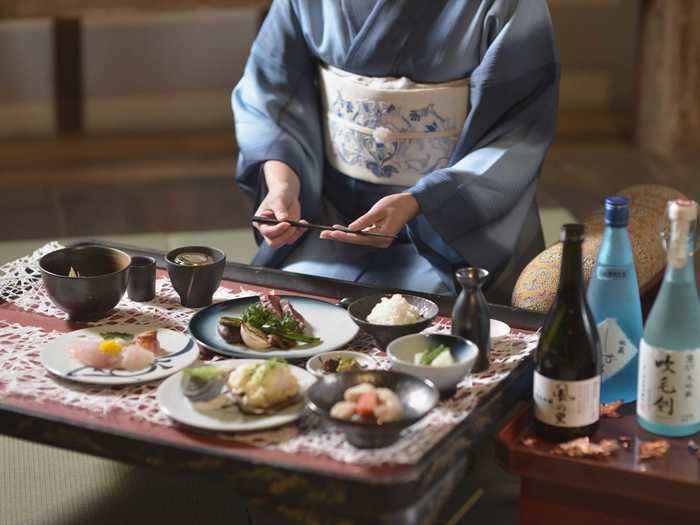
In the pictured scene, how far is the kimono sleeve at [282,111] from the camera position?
2666mm

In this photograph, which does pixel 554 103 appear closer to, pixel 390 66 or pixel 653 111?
pixel 390 66

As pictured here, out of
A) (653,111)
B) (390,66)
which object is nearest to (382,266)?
(390,66)

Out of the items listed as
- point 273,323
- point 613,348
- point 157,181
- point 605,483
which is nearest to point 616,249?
point 613,348

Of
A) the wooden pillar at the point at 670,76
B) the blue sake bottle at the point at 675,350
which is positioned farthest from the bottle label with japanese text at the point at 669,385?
the wooden pillar at the point at 670,76

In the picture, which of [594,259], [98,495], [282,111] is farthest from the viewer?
[282,111]

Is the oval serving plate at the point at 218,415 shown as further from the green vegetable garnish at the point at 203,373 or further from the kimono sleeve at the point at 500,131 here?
the kimono sleeve at the point at 500,131

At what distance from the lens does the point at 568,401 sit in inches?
65.4

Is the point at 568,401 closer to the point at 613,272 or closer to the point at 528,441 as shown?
the point at 528,441

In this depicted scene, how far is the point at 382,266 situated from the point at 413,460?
110cm

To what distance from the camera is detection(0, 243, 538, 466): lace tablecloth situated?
1.56 meters

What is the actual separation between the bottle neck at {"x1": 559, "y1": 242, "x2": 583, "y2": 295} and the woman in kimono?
0.64 m

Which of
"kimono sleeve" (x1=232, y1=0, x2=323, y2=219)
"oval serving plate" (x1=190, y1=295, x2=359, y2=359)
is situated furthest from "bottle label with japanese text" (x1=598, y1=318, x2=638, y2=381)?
"kimono sleeve" (x1=232, y1=0, x2=323, y2=219)

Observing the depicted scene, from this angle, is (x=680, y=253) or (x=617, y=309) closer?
(x=680, y=253)

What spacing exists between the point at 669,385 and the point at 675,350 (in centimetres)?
6
